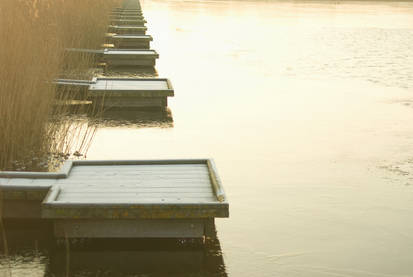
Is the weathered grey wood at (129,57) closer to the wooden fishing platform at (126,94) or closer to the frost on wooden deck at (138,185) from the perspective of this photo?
the wooden fishing platform at (126,94)

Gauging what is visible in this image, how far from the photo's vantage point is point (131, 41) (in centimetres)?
1714

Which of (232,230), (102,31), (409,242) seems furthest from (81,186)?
(102,31)

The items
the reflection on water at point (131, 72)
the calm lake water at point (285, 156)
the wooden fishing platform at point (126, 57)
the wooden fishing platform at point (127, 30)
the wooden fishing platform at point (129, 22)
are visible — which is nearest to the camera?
the calm lake water at point (285, 156)

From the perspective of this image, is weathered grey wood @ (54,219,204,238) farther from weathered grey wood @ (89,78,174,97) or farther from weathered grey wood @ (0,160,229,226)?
weathered grey wood @ (89,78,174,97)

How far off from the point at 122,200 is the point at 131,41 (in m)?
12.3

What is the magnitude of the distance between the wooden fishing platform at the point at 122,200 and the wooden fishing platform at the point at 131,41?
36.6 feet

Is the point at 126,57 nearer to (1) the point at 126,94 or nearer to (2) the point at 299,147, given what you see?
(1) the point at 126,94

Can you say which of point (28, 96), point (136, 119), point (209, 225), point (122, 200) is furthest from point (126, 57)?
point (209, 225)

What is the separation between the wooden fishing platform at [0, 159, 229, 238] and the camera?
→ 492 cm

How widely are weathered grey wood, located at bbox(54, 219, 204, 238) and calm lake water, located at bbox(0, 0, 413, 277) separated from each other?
4.1 inches

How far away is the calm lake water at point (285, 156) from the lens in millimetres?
5023

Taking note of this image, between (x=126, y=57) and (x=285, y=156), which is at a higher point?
(x=285, y=156)

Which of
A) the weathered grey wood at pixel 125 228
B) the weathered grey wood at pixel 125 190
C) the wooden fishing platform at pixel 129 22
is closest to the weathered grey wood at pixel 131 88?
the weathered grey wood at pixel 125 190

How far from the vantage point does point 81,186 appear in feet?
17.9
